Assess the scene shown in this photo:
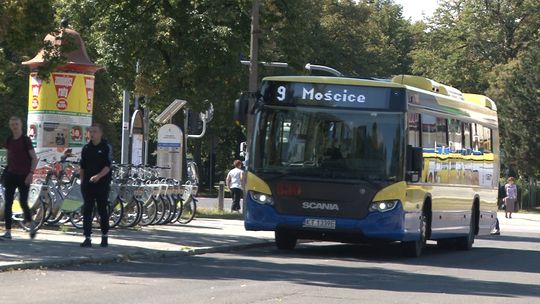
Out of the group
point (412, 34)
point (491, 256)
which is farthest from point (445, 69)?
point (491, 256)

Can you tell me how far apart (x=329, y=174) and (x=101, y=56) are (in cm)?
1775

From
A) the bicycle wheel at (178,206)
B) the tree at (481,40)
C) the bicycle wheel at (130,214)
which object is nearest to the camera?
the bicycle wheel at (130,214)

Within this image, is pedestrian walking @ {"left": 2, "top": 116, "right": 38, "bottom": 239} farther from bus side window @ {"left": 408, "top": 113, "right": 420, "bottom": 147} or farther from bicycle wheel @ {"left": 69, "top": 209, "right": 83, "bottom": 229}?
bus side window @ {"left": 408, "top": 113, "right": 420, "bottom": 147}

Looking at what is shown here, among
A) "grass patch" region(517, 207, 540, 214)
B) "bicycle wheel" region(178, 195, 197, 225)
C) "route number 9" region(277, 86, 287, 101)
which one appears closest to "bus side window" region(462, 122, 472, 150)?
"route number 9" region(277, 86, 287, 101)

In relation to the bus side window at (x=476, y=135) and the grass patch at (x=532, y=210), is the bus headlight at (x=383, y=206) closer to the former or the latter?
the bus side window at (x=476, y=135)

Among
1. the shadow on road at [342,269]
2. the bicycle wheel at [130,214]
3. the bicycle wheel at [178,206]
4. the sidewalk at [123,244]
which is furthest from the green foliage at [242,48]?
the shadow on road at [342,269]

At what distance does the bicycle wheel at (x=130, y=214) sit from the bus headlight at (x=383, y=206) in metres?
5.64

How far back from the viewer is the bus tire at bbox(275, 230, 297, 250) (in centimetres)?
2200

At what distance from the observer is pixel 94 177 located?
18.2m

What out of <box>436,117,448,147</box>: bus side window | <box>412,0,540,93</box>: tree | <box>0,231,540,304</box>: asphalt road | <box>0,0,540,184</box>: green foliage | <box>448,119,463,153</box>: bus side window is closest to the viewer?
<box>0,231,540,304</box>: asphalt road

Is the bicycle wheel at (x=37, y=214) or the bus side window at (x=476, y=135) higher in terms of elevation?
the bus side window at (x=476, y=135)

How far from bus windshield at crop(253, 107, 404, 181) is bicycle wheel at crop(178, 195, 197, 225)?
7.63m

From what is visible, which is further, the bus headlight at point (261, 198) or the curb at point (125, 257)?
the bus headlight at point (261, 198)

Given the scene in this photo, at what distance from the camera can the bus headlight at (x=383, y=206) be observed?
780 inches
